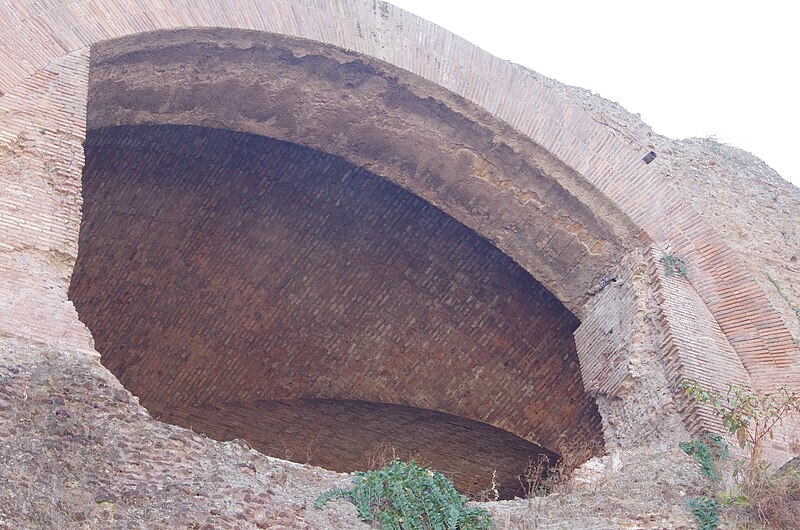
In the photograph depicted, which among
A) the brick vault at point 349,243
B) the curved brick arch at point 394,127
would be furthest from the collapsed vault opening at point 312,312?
the curved brick arch at point 394,127

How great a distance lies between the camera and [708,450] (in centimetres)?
484

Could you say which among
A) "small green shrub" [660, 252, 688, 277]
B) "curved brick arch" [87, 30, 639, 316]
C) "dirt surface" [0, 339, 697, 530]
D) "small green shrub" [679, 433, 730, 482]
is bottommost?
"dirt surface" [0, 339, 697, 530]

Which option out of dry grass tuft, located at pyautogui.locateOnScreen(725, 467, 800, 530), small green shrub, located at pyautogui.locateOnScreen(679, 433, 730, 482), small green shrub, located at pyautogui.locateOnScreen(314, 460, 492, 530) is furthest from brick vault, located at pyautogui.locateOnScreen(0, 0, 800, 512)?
small green shrub, located at pyautogui.locateOnScreen(314, 460, 492, 530)

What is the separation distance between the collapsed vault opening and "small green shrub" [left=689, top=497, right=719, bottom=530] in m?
2.86

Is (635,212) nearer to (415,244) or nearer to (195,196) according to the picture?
(415,244)

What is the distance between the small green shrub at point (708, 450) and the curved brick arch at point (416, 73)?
53 cm

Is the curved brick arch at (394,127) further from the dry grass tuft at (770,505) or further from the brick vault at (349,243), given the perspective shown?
the dry grass tuft at (770,505)

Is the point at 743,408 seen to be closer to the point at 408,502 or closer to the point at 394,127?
the point at 408,502

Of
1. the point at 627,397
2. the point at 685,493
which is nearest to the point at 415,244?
the point at 627,397

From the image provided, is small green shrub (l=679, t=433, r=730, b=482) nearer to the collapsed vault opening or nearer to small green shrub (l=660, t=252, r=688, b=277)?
small green shrub (l=660, t=252, r=688, b=277)

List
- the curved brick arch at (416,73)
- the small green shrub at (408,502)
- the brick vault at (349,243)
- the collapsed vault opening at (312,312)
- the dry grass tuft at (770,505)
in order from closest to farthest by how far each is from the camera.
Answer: the small green shrub at (408,502) → the dry grass tuft at (770,505) → the curved brick arch at (416,73) → the brick vault at (349,243) → the collapsed vault opening at (312,312)

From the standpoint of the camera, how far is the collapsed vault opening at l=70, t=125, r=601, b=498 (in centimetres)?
750

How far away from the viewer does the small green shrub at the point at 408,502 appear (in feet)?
12.8

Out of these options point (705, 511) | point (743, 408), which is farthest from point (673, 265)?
point (705, 511)
